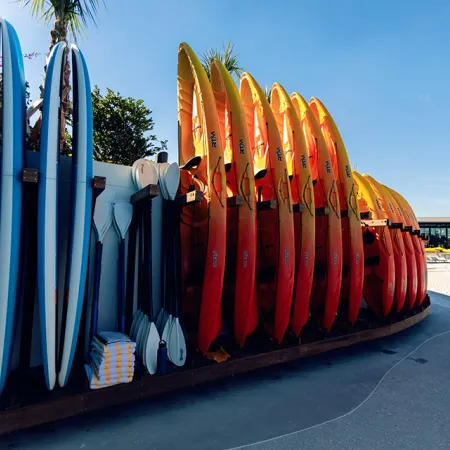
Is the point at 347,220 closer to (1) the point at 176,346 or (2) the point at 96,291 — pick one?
(1) the point at 176,346

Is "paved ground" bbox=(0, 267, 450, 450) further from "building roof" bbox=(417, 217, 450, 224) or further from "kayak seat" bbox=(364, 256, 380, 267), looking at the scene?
"building roof" bbox=(417, 217, 450, 224)

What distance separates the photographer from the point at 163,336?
282 centimetres

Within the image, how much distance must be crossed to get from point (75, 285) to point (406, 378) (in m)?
3.09

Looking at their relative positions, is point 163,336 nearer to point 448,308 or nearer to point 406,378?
point 406,378

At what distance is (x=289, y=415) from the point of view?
2.46 meters

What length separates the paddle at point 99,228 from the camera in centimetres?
267

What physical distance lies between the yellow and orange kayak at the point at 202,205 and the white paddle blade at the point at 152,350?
45cm

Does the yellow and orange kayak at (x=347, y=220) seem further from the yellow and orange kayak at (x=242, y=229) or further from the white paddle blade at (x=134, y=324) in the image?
the white paddle blade at (x=134, y=324)

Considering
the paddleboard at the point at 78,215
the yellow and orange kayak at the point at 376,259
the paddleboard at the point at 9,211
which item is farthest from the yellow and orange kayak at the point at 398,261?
the paddleboard at the point at 9,211

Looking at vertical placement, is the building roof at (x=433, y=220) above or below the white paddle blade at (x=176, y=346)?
above

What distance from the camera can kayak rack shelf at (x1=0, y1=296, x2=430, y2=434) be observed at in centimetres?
207

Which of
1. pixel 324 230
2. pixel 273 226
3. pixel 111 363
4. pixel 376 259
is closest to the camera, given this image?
pixel 111 363

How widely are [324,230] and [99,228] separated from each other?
8.59ft

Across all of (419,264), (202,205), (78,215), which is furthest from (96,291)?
(419,264)
